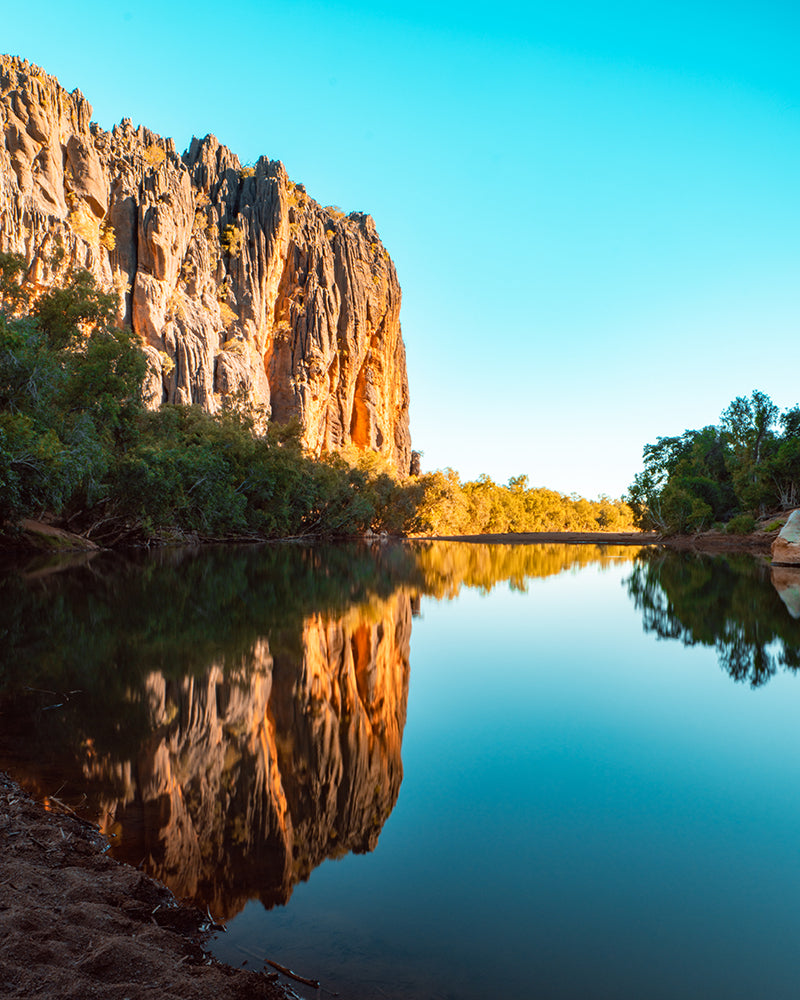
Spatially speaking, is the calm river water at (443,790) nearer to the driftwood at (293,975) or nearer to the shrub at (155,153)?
the driftwood at (293,975)

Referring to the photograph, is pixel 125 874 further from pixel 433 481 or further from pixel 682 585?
pixel 433 481

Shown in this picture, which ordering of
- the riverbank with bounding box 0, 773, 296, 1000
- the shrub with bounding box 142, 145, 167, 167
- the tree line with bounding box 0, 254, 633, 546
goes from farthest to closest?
the shrub with bounding box 142, 145, 167, 167
the tree line with bounding box 0, 254, 633, 546
the riverbank with bounding box 0, 773, 296, 1000

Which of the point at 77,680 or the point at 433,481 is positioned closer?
the point at 77,680

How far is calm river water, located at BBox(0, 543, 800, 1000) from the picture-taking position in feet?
8.95

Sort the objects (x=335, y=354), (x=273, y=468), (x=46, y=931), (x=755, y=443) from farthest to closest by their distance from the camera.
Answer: (x=335, y=354) < (x=755, y=443) < (x=273, y=468) < (x=46, y=931)

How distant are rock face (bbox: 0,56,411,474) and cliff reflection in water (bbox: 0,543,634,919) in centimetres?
3983

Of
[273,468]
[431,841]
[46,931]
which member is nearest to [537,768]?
[431,841]

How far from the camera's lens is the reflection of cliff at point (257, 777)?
3.44m

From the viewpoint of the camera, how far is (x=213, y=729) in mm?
5539

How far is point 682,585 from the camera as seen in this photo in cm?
1983

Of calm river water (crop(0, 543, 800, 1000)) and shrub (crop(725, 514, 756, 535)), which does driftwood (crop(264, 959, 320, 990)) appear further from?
shrub (crop(725, 514, 756, 535))

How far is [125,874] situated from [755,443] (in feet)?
202

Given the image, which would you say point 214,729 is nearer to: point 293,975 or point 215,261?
point 293,975

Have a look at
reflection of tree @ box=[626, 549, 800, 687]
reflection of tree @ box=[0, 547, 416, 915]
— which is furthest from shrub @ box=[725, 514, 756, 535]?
reflection of tree @ box=[0, 547, 416, 915]
